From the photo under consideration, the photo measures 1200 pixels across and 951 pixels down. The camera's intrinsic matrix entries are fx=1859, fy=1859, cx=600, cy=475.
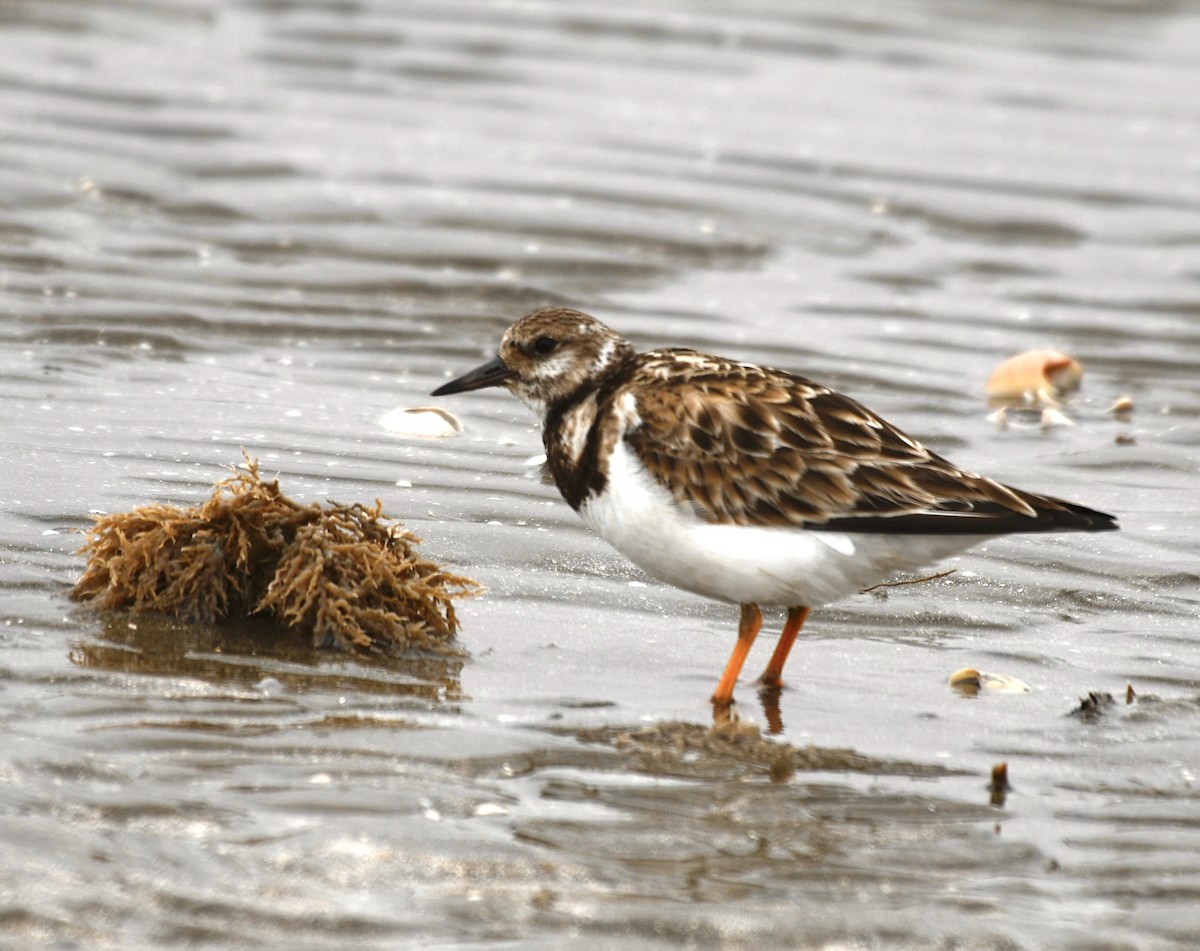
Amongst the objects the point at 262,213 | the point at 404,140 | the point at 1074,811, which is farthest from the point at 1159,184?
the point at 1074,811

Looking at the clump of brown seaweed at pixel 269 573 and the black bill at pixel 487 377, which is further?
the black bill at pixel 487 377

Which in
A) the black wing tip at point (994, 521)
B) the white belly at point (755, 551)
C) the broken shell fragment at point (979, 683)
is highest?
the black wing tip at point (994, 521)

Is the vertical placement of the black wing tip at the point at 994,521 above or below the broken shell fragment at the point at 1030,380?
below

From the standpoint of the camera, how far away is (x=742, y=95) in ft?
37.5

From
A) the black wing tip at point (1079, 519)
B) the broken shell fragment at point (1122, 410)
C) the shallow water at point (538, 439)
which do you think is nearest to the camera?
the shallow water at point (538, 439)

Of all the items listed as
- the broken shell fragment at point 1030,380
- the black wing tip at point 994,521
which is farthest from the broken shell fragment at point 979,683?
the broken shell fragment at point 1030,380

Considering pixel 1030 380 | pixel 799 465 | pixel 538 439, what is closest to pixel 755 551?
pixel 799 465

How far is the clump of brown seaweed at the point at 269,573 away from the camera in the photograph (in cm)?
477

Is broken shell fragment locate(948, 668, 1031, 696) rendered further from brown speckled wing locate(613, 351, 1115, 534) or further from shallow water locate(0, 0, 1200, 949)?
brown speckled wing locate(613, 351, 1115, 534)

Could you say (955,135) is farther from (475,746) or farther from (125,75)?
(475,746)

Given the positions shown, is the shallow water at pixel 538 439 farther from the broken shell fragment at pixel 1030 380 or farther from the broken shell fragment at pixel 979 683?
the broken shell fragment at pixel 1030 380

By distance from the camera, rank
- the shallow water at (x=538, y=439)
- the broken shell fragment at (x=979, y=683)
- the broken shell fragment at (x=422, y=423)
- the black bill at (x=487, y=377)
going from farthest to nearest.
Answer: the broken shell fragment at (x=422, y=423), the black bill at (x=487, y=377), the broken shell fragment at (x=979, y=683), the shallow water at (x=538, y=439)

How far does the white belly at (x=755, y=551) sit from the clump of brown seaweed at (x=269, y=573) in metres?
0.53

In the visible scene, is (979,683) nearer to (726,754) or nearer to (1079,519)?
(1079,519)
